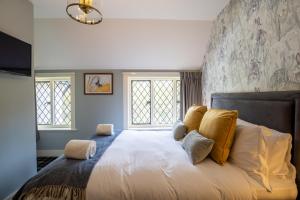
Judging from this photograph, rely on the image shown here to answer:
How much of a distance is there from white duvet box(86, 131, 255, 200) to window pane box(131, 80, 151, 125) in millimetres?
2484

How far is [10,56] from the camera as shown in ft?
7.36

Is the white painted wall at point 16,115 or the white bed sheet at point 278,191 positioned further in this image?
the white painted wall at point 16,115

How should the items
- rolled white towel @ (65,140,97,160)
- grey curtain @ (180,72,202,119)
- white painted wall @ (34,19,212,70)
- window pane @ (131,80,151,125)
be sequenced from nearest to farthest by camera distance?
rolled white towel @ (65,140,97,160) < white painted wall @ (34,19,212,70) < grey curtain @ (180,72,202,119) < window pane @ (131,80,151,125)

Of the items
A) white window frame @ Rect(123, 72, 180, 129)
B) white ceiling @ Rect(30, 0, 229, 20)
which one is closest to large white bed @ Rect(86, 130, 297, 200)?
white ceiling @ Rect(30, 0, 229, 20)

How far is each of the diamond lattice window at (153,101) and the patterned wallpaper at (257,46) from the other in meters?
1.14

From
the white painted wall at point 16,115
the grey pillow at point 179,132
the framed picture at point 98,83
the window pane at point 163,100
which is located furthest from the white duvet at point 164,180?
the window pane at point 163,100

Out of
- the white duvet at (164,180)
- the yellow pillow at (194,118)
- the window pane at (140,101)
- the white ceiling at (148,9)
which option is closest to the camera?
the white duvet at (164,180)

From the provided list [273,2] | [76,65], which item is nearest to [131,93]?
[76,65]

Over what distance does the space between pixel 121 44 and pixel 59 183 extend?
8.73 ft

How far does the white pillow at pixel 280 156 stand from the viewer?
1.51m

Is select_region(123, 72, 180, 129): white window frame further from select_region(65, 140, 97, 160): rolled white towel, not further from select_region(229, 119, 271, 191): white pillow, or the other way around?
select_region(229, 119, 271, 191): white pillow

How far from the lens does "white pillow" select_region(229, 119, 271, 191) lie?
148 cm

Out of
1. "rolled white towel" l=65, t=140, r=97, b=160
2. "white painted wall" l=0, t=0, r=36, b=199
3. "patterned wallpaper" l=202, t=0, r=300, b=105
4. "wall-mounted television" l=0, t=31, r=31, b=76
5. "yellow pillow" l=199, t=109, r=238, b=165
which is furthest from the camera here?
"white painted wall" l=0, t=0, r=36, b=199

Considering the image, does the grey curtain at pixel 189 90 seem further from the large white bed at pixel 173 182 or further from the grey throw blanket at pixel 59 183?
the grey throw blanket at pixel 59 183
